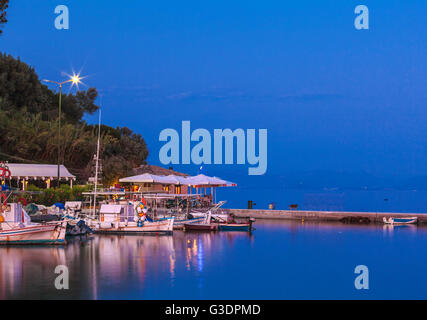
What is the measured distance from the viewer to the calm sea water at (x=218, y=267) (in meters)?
18.8

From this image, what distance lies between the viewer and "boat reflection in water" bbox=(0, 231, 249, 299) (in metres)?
18.0

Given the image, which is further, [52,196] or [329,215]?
[329,215]

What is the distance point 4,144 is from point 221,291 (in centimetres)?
4280

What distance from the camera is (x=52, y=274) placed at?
20.7 metres

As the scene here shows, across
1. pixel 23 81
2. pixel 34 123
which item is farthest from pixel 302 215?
pixel 23 81

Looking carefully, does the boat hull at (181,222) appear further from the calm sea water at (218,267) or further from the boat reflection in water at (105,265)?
the boat reflection in water at (105,265)

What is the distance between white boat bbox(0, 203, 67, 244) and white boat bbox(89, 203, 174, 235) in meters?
6.54

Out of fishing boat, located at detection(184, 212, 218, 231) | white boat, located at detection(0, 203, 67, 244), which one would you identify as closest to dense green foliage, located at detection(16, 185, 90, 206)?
fishing boat, located at detection(184, 212, 218, 231)

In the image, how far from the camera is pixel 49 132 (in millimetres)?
56531

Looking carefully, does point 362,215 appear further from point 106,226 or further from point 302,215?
point 106,226

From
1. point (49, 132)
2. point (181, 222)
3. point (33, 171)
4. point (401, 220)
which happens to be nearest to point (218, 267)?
point (181, 222)

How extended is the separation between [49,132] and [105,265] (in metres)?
36.3

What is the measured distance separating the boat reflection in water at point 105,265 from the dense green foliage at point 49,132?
980 inches

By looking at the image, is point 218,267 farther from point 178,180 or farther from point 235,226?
point 178,180
